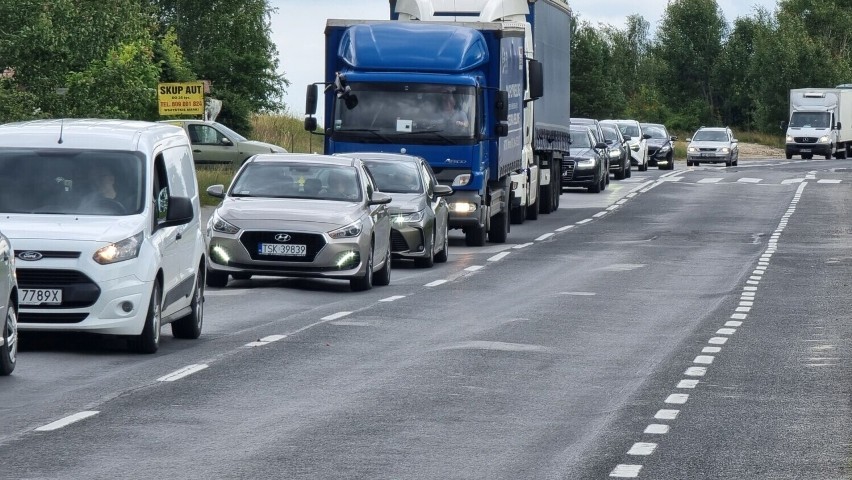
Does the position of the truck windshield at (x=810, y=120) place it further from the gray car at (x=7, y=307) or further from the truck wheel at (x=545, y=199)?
the gray car at (x=7, y=307)

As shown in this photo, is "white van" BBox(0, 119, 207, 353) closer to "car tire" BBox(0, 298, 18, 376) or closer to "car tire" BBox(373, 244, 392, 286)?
"car tire" BBox(0, 298, 18, 376)

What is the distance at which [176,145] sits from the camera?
1648cm

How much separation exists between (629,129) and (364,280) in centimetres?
4699

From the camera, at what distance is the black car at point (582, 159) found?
164ft

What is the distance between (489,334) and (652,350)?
5.65 feet

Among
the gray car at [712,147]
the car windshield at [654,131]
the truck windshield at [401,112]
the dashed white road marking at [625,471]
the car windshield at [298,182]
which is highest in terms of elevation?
the truck windshield at [401,112]

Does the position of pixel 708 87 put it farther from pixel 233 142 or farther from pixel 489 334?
pixel 489 334

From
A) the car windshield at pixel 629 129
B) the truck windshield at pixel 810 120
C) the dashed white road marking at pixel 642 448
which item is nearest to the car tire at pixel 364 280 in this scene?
the dashed white road marking at pixel 642 448

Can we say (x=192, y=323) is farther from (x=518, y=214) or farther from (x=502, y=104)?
(x=518, y=214)

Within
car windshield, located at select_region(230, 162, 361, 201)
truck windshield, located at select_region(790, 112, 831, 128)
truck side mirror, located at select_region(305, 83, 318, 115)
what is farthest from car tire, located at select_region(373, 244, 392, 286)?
truck windshield, located at select_region(790, 112, 831, 128)

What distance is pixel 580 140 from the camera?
164 ft

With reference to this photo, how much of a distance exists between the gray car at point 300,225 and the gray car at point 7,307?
8.20 metres

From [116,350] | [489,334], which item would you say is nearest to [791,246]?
[489,334]

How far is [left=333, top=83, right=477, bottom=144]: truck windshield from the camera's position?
28.4 meters
